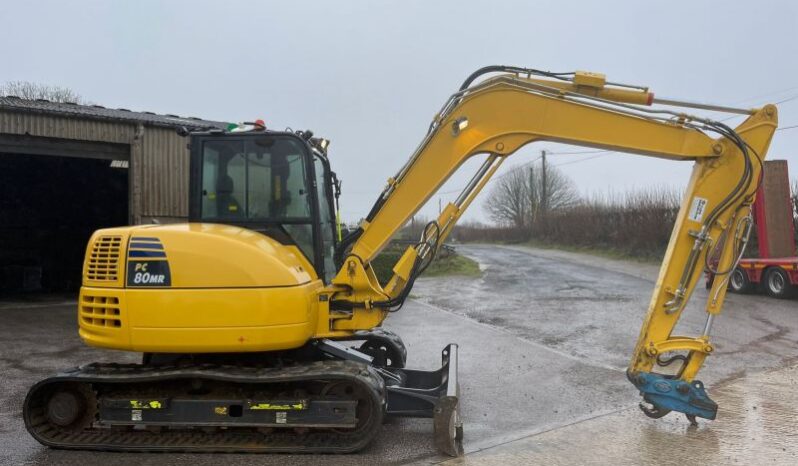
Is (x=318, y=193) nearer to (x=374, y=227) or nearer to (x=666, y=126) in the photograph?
(x=374, y=227)

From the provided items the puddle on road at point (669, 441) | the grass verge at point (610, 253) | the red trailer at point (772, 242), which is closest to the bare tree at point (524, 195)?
the grass verge at point (610, 253)

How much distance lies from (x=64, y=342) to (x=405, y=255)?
285 inches

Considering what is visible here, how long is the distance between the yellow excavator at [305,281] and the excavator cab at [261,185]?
0.01m

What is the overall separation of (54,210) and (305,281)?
1817 cm

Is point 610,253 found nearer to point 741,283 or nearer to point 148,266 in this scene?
point 741,283

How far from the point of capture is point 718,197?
559 cm

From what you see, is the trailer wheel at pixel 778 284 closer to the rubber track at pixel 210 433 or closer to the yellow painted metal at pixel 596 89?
the yellow painted metal at pixel 596 89

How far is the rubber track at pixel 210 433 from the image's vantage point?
16.6 ft

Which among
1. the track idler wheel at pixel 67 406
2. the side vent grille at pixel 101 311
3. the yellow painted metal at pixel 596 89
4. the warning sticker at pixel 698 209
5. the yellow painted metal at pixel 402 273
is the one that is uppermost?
the yellow painted metal at pixel 596 89

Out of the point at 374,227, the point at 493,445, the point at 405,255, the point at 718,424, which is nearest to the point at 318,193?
the point at 374,227

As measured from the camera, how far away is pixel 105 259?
5223mm

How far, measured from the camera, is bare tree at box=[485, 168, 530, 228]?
58094mm

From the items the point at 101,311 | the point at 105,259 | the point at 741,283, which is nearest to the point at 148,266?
the point at 105,259

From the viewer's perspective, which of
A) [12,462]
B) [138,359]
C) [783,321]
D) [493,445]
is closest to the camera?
[12,462]
